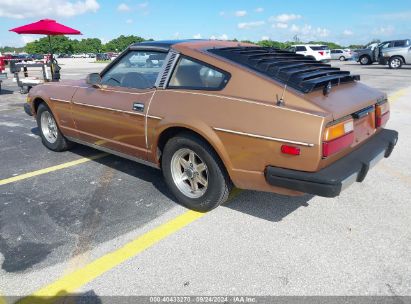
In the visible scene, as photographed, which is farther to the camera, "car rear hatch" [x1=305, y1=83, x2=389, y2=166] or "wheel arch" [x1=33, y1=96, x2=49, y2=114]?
"wheel arch" [x1=33, y1=96, x2=49, y2=114]

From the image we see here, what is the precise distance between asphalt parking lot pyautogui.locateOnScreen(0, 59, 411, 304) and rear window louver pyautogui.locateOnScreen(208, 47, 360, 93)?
1.21 m

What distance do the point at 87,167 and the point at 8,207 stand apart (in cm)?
124

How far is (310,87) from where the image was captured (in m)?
2.82

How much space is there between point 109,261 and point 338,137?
6.47ft

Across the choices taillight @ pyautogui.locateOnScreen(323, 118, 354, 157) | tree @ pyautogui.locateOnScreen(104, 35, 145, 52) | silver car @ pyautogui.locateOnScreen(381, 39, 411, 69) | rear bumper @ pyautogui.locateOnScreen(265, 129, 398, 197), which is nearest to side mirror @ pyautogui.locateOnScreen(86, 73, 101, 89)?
rear bumper @ pyautogui.locateOnScreen(265, 129, 398, 197)

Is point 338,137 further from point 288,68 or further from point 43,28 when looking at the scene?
point 43,28

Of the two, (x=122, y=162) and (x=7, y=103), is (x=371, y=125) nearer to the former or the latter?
(x=122, y=162)

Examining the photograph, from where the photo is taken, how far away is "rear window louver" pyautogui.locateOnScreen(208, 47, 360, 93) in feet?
9.58

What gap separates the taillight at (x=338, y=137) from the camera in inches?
101

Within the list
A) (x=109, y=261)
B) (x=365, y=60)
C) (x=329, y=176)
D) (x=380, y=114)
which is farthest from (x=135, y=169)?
(x=365, y=60)

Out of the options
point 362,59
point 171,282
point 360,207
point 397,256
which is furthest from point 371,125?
point 362,59

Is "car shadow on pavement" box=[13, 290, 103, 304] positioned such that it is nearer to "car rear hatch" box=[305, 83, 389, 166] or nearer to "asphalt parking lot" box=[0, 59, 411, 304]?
"asphalt parking lot" box=[0, 59, 411, 304]

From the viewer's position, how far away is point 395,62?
23453mm

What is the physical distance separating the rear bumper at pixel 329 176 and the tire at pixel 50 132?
3522 mm
